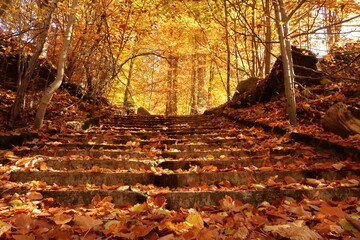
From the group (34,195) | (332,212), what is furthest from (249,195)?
(34,195)

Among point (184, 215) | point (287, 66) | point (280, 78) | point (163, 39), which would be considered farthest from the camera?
point (163, 39)

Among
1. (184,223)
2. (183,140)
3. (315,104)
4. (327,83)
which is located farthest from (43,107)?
(327,83)

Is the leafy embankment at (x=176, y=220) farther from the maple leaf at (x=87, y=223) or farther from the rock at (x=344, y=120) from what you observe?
the rock at (x=344, y=120)

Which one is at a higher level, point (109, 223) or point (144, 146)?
point (144, 146)

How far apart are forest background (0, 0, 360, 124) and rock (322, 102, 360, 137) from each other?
1.31 metres

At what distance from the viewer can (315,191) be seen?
206cm

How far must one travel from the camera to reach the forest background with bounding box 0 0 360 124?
237 inches

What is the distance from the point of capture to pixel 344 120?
3.42m

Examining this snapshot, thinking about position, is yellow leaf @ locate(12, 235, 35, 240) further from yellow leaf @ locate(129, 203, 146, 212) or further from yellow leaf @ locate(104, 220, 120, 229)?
yellow leaf @ locate(129, 203, 146, 212)

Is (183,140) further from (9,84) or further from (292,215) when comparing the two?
(9,84)

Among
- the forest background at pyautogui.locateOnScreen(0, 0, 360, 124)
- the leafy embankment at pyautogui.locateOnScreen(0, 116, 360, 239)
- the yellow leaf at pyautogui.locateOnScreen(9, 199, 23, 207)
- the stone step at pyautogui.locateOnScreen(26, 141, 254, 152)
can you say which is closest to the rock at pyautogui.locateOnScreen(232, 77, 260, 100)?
the forest background at pyautogui.locateOnScreen(0, 0, 360, 124)

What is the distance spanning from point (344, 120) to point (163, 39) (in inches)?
447

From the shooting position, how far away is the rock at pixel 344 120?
3.30 meters

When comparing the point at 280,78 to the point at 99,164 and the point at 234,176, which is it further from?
the point at 99,164
